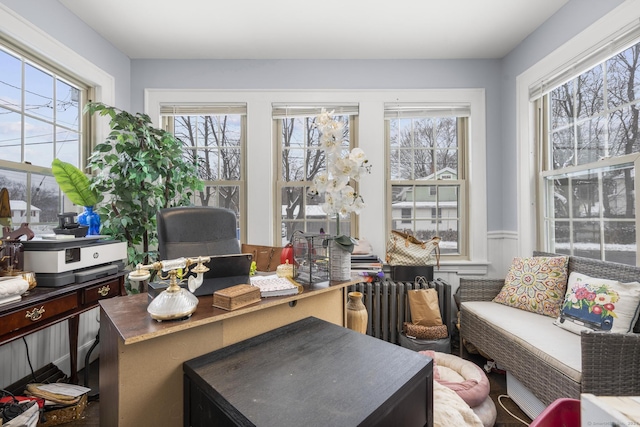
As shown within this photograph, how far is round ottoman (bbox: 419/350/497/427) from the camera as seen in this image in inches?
64.9

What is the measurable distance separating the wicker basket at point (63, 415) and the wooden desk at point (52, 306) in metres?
0.29

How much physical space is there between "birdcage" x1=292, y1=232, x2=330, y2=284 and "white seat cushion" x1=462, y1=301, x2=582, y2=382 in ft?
4.36

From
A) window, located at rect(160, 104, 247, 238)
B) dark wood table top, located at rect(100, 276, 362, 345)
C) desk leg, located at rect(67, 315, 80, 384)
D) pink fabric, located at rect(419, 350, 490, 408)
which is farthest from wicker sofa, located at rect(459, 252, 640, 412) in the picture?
desk leg, located at rect(67, 315, 80, 384)

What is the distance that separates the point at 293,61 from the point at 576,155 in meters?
2.73

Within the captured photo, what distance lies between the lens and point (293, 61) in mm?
3074

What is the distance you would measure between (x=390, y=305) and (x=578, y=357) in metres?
1.37

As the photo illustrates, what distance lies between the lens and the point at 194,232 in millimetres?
1885

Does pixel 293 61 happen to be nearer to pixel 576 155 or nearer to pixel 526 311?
pixel 576 155

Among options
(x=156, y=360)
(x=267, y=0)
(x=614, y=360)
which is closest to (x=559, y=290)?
(x=614, y=360)

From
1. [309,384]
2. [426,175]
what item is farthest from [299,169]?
[309,384]

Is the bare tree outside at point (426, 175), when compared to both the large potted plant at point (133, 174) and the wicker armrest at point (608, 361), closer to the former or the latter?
the wicker armrest at point (608, 361)

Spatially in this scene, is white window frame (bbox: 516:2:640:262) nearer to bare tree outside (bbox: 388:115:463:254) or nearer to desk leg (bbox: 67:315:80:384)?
bare tree outside (bbox: 388:115:463:254)

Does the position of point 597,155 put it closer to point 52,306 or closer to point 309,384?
point 309,384

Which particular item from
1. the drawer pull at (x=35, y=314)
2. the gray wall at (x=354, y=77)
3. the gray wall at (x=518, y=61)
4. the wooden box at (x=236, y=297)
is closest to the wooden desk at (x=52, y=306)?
the drawer pull at (x=35, y=314)
